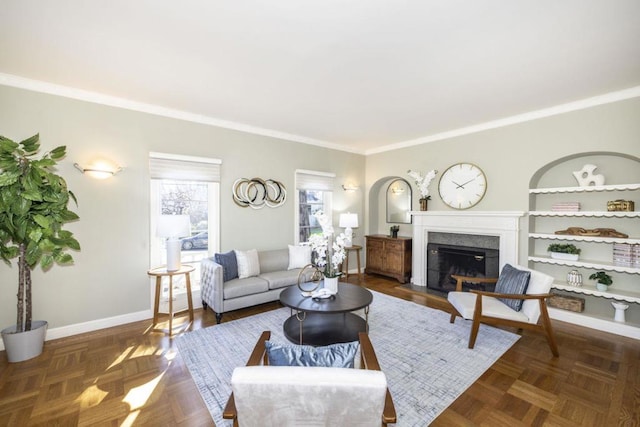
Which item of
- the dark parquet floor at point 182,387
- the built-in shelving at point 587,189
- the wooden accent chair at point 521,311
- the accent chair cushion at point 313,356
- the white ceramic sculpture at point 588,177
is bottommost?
the dark parquet floor at point 182,387

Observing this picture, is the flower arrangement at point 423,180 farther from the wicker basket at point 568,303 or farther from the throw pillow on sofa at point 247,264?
the throw pillow on sofa at point 247,264

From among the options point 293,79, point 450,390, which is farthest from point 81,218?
point 450,390

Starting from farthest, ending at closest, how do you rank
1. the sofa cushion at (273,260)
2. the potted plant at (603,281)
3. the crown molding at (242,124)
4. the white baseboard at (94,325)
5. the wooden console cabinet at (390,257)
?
the wooden console cabinet at (390,257) < the sofa cushion at (273,260) < the potted plant at (603,281) < the white baseboard at (94,325) < the crown molding at (242,124)

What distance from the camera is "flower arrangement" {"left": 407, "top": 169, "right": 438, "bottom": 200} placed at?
16.6 feet

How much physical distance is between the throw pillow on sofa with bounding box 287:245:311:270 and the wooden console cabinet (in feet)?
6.20

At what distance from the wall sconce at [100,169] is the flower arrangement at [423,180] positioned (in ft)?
15.6

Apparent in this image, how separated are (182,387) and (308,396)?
175cm

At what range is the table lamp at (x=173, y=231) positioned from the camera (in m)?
3.24

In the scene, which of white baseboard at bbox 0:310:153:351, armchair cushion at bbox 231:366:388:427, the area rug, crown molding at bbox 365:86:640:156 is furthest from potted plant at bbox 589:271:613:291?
white baseboard at bbox 0:310:153:351

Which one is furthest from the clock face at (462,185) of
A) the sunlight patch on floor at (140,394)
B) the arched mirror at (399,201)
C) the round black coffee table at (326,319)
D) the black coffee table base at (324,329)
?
the sunlight patch on floor at (140,394)

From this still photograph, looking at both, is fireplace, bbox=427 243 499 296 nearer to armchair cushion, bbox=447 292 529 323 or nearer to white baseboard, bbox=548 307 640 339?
white baseboard, bbox=548 307 640 339

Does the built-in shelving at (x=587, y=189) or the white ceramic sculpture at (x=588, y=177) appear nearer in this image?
the built-in shelving at (x=587, y=189)

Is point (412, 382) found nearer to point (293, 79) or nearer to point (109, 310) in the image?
point (293, 79)

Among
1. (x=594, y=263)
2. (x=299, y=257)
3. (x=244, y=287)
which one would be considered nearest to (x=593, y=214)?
(x=594, y=263)
